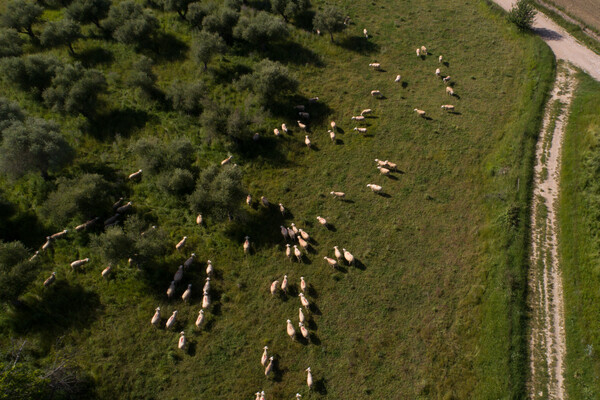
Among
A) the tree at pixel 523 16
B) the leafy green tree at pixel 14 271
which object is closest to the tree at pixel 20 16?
the leafy green tree at pixel 14 271

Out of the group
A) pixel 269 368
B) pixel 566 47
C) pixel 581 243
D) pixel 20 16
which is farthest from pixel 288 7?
pixel 269 368

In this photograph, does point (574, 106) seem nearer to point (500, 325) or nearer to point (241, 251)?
point (500, 325)

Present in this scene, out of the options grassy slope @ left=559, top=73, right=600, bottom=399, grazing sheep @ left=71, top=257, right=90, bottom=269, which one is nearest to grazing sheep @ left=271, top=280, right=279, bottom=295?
grazing sheep @ left=71, top=257, right=90, bottom=269

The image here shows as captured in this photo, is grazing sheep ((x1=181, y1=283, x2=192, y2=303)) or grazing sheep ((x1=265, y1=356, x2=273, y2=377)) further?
grazing sheep ((x1=181, y1=283, x2=192, y2=303))

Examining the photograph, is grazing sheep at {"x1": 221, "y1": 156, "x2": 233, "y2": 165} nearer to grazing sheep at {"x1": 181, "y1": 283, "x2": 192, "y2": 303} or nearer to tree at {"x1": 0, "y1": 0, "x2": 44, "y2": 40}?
grazing sheep at {"x1": 181, "y1": 283, "x2": 192, "y2": 303}

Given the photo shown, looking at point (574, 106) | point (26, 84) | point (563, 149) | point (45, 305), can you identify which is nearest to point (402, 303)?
point (563, 149)

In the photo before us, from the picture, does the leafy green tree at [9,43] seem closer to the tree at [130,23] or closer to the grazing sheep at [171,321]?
the tree at [130,23]
